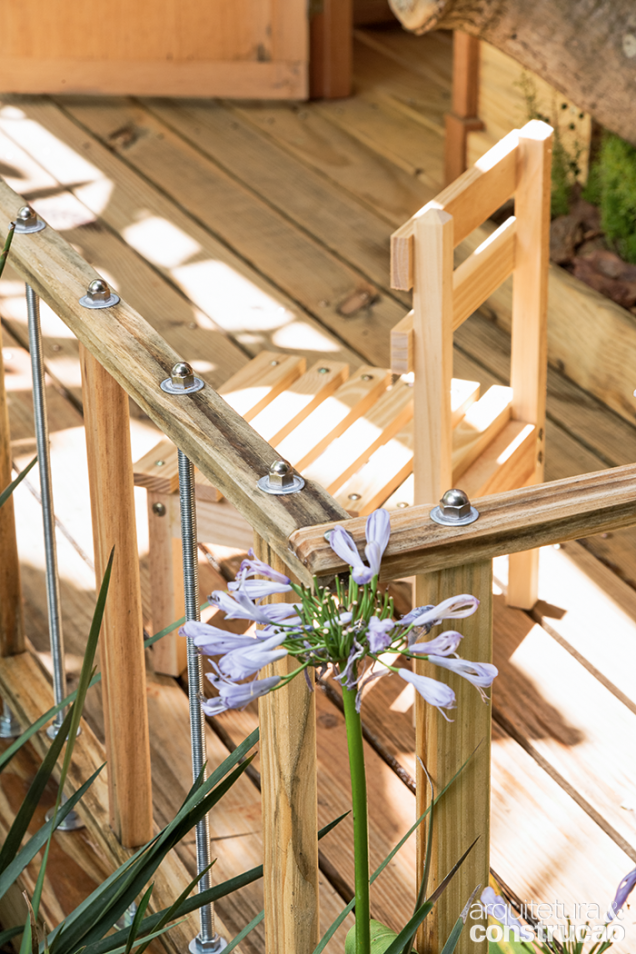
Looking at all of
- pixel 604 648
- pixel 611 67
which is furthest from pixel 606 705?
pixel 611 67

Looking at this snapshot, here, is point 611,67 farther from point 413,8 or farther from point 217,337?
point 217,337

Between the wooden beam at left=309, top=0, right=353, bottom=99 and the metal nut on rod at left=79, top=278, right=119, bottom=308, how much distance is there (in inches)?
121

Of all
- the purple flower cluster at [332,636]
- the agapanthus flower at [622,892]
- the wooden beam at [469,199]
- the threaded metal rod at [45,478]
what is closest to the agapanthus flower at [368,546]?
the purple flower cluster at [332,636]

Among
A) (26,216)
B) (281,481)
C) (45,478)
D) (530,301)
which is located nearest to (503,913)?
(281,481)

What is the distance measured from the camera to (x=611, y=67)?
253cm

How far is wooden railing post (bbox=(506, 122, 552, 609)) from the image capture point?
1944mm

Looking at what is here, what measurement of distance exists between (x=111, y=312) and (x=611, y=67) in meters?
1.63

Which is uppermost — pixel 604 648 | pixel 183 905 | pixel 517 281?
pixel 517 281

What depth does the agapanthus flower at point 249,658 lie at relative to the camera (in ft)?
2.57

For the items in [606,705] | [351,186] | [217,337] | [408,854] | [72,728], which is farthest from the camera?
[351,186]

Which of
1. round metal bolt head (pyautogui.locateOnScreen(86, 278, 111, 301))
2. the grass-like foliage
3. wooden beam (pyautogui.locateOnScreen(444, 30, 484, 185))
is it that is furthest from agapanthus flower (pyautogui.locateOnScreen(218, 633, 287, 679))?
wooden beam (pyautogui.locateOnScreen(444, 30, 484, 185))

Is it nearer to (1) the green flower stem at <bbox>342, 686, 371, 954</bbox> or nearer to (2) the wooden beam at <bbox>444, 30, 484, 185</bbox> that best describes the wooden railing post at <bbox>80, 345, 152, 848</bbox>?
(1) the green flower stem at <bbox>342, 686, 371, 954</bbox>

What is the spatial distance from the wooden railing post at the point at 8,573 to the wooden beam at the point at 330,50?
8.87 feet

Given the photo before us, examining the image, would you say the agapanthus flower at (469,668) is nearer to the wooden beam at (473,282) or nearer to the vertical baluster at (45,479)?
the vertical baluster at (45,479)
